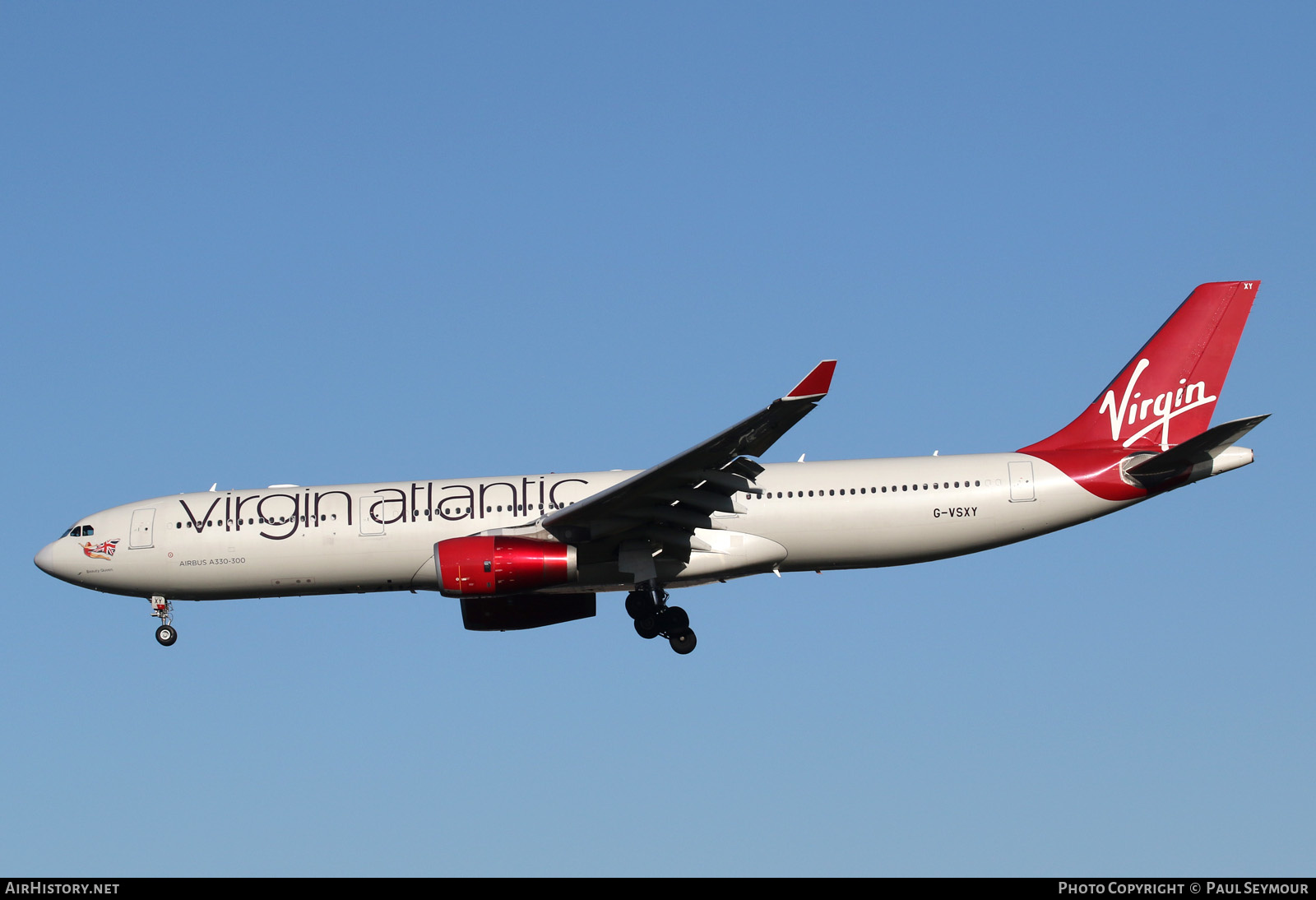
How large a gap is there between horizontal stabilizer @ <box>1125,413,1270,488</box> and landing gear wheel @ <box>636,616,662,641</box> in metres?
9.88

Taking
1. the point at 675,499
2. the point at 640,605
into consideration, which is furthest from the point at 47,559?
the point at 675,499

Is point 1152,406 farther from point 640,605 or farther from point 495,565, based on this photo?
point 495,565

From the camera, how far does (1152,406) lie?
30.0 metres

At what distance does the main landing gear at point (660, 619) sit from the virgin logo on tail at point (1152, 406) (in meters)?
9.76

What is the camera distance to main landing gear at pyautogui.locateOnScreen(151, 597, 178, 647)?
30.5m

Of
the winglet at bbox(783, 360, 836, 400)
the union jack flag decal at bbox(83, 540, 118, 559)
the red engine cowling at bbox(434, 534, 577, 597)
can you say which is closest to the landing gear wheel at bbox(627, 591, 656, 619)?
the red engine cowling at bbox(434, 534, 577, 597)

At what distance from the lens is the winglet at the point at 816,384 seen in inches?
916

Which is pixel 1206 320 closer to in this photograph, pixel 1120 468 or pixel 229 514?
pixel 1120 468

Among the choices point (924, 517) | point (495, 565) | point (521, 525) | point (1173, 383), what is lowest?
point (495, 565)

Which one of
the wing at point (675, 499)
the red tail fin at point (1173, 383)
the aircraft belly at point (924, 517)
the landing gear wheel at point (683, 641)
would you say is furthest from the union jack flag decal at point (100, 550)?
the red tail fin at point (1173, 383)

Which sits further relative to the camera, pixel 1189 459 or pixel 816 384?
pixel 1189 459

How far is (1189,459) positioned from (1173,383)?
322cm

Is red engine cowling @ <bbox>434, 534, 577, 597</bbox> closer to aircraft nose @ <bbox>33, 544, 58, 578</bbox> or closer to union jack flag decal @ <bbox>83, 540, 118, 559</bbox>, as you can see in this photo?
union jack flag decal @ <bbox>83, 540, 118, 559</bbox>
